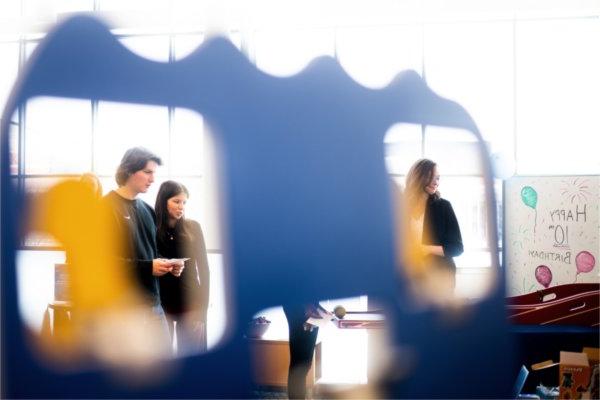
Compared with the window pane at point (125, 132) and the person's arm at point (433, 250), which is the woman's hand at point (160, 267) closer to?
the window pane at point (125, 132)

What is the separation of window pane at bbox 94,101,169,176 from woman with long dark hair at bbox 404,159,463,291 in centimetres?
143

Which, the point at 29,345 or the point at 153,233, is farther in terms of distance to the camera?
the point at 29,345

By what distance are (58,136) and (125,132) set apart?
1.32 ft

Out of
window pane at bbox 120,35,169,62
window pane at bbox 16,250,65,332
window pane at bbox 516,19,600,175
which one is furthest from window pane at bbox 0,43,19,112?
window pane at bbox 516,19,600,175

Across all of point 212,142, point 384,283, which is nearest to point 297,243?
point 384,283

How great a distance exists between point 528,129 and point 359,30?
1.10 m

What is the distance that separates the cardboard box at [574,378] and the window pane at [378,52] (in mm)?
1776

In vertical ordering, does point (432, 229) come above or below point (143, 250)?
above

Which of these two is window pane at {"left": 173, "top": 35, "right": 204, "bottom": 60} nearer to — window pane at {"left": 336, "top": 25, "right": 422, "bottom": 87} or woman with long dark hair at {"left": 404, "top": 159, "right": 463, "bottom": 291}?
window pane at {"left": 336, "top": 25, "right": 422, "bottom": 87}

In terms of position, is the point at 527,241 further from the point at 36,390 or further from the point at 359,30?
the point at 36,390

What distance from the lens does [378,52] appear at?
10.2 ft

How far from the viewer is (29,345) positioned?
325 centimetres

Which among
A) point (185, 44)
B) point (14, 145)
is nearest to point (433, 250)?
point (185, 44)

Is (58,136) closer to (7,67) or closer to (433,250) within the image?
(7,67)
